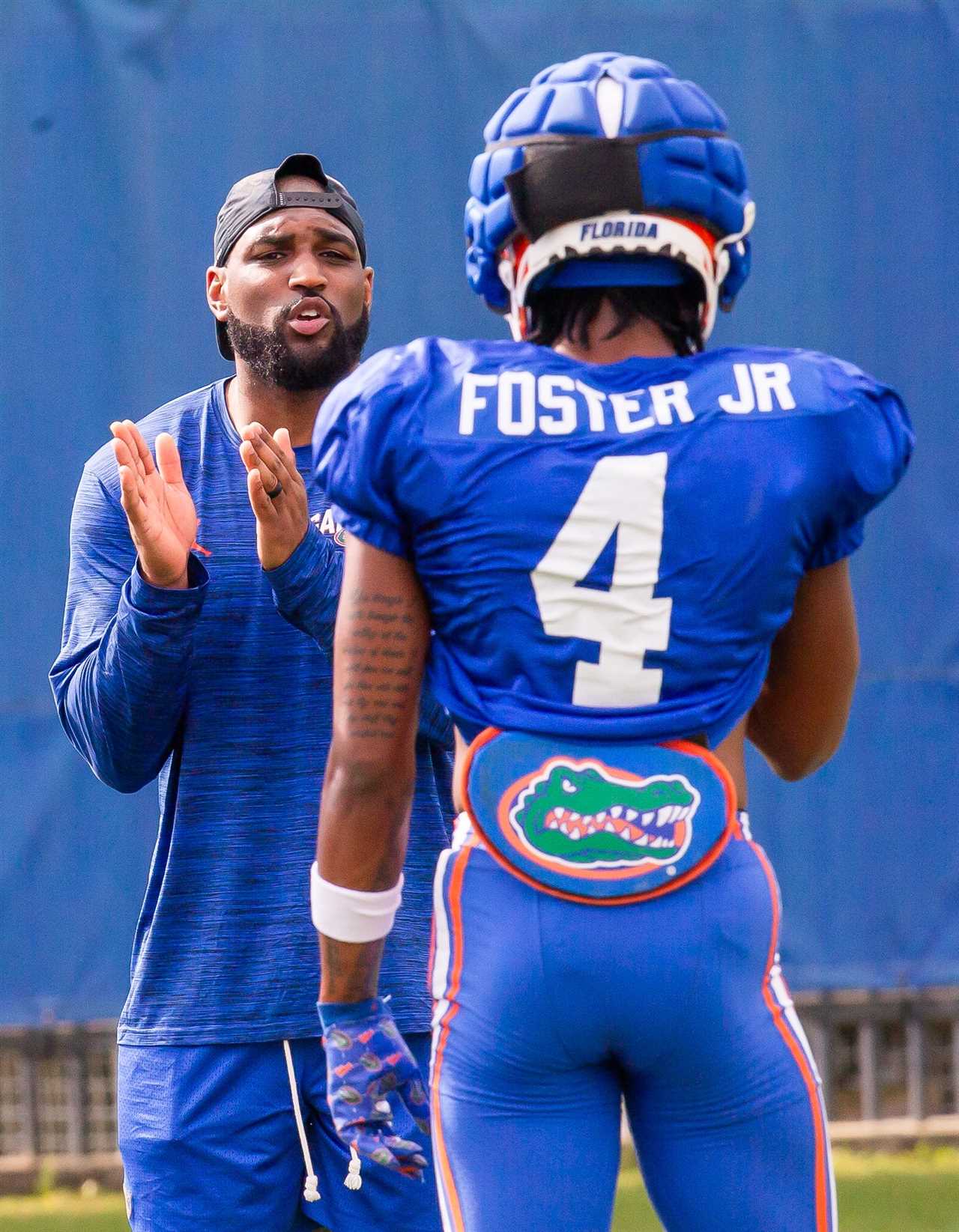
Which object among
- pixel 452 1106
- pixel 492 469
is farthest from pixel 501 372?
pixel 452 1106

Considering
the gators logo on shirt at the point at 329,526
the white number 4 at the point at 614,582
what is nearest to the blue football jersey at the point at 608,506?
the white number 4 at the point at 614,582

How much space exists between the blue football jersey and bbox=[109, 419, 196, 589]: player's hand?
0.53 m

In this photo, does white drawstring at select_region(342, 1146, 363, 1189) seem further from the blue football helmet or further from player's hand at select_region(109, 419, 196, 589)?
the blue football helmet

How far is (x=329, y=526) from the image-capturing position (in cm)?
250

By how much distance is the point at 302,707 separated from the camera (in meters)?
2.42

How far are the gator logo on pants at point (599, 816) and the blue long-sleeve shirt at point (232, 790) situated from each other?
63 cm

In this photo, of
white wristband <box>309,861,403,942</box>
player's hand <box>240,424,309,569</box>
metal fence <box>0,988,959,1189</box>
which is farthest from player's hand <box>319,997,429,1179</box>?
metal fence <box>0,988,959,1189</box>

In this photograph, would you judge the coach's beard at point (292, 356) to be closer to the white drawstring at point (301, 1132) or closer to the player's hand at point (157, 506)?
the player's hand at point (157, 506)

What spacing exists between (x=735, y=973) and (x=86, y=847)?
8.50 ft

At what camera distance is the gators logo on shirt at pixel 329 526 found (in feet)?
8.16

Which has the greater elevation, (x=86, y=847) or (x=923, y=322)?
(x=923, y=322)

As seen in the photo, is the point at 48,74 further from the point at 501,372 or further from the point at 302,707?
the point at 501,372

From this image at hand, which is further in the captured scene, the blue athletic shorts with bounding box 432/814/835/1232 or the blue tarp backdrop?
the blue tarp backdrop

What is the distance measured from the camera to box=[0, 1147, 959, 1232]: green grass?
13.1 ft
